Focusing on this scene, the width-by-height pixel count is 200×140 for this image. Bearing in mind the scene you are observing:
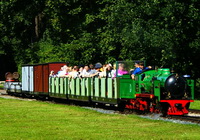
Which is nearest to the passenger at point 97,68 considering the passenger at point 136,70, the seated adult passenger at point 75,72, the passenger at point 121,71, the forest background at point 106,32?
the seated adult passenger at point 75,72

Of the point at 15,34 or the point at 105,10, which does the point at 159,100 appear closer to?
the point at 105,10

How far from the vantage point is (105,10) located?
44906mm

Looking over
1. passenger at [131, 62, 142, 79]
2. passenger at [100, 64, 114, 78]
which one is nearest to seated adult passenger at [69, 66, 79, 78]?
passenger at [100, 64, 114, 78]

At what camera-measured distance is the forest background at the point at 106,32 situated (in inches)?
1426

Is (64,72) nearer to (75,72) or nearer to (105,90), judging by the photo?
(75,72)

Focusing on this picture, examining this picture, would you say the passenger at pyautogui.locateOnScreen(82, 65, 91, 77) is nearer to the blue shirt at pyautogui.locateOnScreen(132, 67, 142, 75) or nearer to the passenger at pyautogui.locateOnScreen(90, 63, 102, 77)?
the passenger at pyautogui.locateOnScreen(90, 63, 102, 77)

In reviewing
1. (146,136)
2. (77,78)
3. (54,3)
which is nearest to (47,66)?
(77,78)

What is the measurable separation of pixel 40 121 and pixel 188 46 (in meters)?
19.8

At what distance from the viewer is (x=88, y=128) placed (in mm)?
17188

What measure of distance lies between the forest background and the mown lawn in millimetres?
15045

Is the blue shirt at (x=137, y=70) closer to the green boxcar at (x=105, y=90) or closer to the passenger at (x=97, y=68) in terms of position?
the green boxcar at (x=105, y=90)

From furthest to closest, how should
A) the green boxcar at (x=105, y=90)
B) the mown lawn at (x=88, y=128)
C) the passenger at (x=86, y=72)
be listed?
1. the passenger at (x=86, y=72)
2. the green boxcar at (x=105, y=90)
3. the mown lawn at (x=88, y=128)

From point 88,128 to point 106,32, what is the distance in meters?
27.9

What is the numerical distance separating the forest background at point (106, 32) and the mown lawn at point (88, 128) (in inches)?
592
